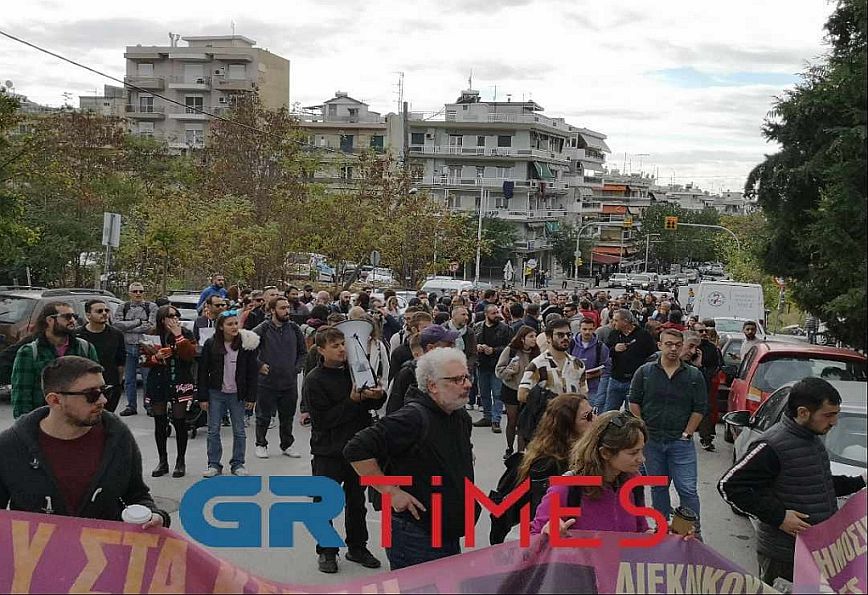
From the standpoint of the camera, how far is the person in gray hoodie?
1112cm

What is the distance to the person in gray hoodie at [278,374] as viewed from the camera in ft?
36.5

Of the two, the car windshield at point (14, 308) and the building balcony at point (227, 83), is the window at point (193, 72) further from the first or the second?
the car windshield at point (14, 308)

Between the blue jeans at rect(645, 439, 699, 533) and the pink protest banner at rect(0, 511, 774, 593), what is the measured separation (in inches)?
140

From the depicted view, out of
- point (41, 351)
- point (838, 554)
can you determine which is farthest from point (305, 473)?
point (838, 554)

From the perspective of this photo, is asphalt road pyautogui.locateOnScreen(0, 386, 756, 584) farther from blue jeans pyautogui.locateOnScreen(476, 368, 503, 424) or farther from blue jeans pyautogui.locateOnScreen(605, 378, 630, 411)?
blue jeans pyautogui.locateOnScreen(605, 378, 630, 411)

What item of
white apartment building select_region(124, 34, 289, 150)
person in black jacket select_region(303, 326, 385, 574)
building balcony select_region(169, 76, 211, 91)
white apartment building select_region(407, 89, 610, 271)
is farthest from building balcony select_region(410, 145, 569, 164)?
person in black jacket select_region(303, 326, 385, 574)

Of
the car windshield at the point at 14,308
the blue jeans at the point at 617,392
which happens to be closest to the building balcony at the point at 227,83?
the car windshield at the point at 14,308

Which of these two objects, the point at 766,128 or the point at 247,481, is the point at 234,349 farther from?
the point at 766,128

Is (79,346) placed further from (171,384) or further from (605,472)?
(605,472)

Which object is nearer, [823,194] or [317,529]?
[823,194]

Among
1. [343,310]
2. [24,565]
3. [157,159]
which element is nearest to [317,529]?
[24,565]

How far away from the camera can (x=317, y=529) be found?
14.9 ft

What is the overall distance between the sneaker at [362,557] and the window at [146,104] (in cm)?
8738

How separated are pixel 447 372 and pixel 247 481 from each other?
3.63ft
